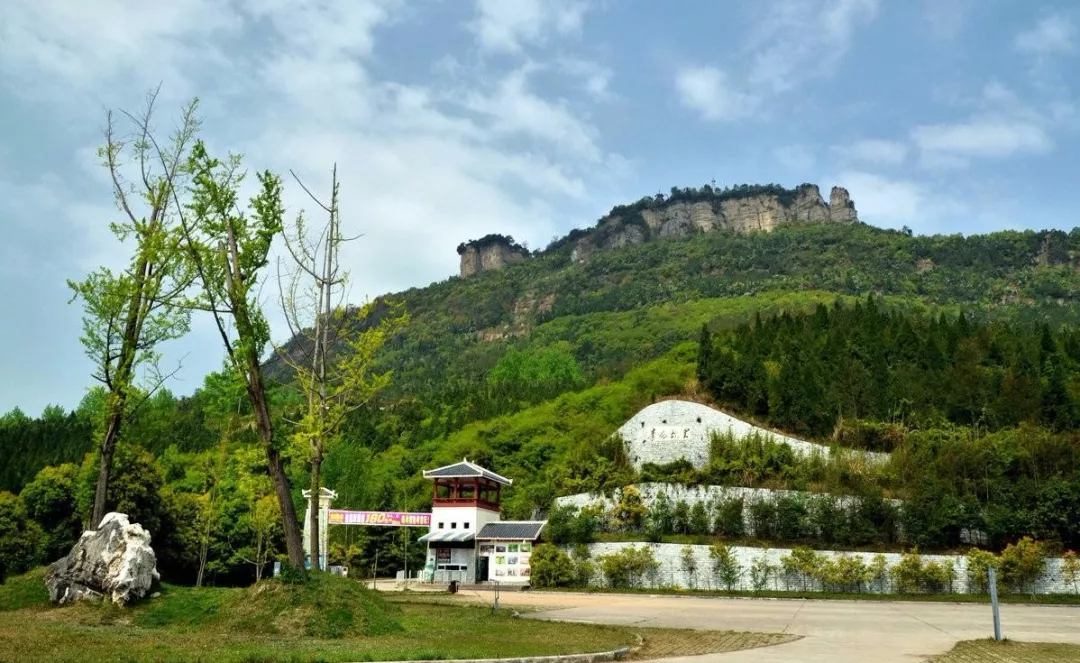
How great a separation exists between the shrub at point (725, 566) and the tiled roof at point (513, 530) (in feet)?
26.7

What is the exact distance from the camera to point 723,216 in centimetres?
19038

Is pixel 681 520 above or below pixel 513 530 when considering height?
above

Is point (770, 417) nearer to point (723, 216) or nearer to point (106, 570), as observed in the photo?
point (106, 570)

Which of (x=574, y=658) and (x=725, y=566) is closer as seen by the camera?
(x=574, y=658)

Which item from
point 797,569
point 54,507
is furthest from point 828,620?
point 54,507

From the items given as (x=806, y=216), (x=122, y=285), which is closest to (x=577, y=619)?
(x=122, y=285)

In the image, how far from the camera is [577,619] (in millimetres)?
18656

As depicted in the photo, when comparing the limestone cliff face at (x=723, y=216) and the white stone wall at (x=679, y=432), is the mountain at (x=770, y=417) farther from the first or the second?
the limestone cliff face at (x=723, y=216)

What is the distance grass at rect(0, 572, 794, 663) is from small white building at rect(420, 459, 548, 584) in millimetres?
18833

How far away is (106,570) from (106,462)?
11.0ft

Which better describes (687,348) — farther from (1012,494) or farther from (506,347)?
(506,347)

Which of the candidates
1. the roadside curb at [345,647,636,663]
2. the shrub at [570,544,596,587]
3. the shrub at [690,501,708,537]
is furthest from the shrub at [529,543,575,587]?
the roadside curb at [345,647,636,663]

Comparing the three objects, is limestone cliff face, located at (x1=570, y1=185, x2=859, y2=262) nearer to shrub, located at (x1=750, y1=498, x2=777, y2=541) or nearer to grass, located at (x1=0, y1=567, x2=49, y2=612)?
shrub, located at (x1=750, y1=498, x2=777, y2=541)

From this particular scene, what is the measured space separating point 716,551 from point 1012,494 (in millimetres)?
11978
